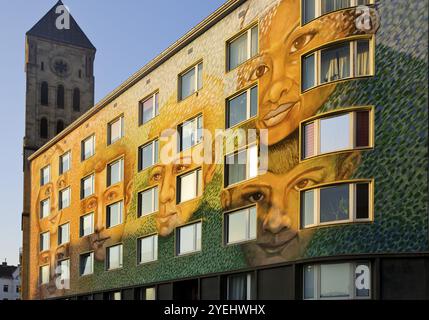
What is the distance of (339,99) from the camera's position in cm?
2450

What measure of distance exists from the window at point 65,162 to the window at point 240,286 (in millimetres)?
24369

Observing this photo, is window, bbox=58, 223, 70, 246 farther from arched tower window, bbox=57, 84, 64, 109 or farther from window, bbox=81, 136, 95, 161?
arched tower window, bbox=57, 84, 64, 109

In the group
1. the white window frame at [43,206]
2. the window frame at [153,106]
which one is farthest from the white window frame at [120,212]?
the white window frame at [43,206]

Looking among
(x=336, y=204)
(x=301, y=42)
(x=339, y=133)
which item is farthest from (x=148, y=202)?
(x=339, y=133)

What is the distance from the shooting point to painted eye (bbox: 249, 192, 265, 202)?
1094 inches

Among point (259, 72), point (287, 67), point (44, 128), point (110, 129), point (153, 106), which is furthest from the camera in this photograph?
point (44, 128)

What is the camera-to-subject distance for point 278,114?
2727 centimetres

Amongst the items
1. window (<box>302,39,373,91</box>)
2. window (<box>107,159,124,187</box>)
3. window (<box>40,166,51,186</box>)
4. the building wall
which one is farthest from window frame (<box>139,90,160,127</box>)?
window (<box>40,166,51,186</box>)

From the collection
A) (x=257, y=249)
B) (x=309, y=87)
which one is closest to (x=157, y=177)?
(x=257, y=249)

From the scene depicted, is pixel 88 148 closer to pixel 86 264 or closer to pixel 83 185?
pixel 83 185

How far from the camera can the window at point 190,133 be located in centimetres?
3316

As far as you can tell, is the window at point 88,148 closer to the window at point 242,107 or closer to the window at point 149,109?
the window at point 149,109

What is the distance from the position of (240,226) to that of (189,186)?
5.47 meters
